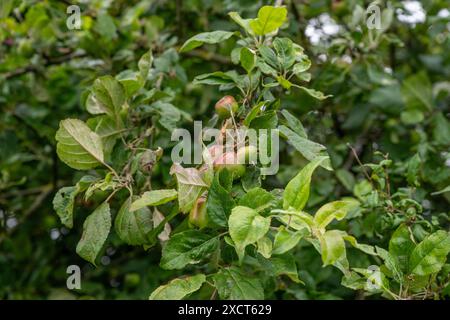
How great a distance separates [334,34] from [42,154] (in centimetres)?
86

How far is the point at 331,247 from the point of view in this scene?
669 millimetres

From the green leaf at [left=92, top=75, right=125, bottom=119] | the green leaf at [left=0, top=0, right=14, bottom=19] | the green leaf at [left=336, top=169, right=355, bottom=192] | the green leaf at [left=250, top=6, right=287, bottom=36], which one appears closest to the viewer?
the green leaf at [left=250, top=6, right=287, bottom=36]

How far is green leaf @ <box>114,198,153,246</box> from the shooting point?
2.88 ft

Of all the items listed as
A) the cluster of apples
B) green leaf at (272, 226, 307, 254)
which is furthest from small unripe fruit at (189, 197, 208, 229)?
green leaf at (272, 226, 307, 254)

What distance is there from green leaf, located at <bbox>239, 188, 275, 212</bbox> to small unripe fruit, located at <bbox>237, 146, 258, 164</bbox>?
0.06 m

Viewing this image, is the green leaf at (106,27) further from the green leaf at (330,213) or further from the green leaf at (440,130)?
the green leaf at (330,213)

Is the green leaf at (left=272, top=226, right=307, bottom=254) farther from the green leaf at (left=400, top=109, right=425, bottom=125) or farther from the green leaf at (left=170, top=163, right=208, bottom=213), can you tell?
the green leaf at (left=400, top=109, right=425, bottom=125)

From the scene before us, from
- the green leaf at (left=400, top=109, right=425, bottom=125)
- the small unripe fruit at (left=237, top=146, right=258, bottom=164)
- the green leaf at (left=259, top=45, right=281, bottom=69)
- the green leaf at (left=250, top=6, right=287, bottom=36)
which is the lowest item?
the green leaf at (left=400, top=109, right=425, bottom=125)

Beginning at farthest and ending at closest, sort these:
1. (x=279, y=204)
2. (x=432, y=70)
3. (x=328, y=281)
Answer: (x=432, y=70) < (x=328, y=281) < (x=279, y=204)

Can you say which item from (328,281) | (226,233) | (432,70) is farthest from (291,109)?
(226,233)

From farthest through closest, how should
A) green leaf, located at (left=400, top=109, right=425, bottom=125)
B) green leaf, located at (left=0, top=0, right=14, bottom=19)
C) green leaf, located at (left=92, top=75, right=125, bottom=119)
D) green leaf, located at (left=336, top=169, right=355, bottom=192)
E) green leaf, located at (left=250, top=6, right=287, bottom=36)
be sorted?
green leaf, located at (left=400, top=109, right=425, bottom=125) < green leaf, located at (left=336, top=169, right=355, bottom=192) < green leaf, located at (left=0, top=0, right=14, bottom=19) < green leaf, located at (left=92, top=75, right=125, bottom=119) < green leaf, located at (left=250, top=6, right=287, bottom=36)

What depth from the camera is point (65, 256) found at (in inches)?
71.4

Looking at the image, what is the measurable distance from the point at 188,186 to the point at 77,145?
0.22 metres
